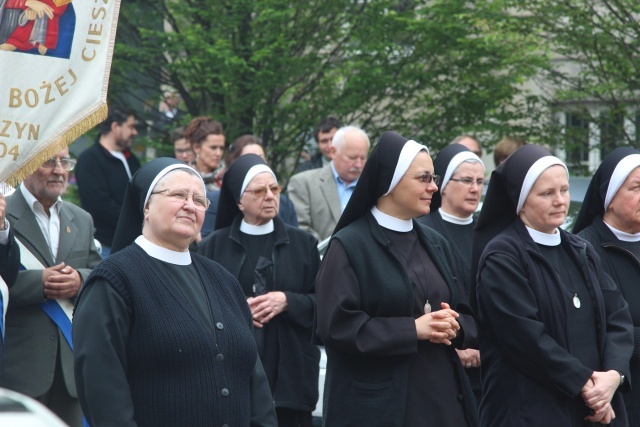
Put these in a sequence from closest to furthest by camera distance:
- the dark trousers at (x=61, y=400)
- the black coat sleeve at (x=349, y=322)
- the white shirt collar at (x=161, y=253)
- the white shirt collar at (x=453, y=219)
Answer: the white shirt collar at (x=161, y=253) < the black coat sleeve at (x=349, y=322) < the dark trousers at (x=61, y=400) < the white shirt collar at (x=453, y=219)

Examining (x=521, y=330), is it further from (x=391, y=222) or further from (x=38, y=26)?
(x=38, y=26)

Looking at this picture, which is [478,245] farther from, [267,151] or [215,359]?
[267,151]

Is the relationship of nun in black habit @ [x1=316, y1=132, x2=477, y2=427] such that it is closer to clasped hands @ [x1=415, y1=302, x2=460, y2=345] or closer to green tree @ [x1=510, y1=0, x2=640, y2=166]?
clasped hands @ [x1=415, y1=302, x2=460, y2=345]

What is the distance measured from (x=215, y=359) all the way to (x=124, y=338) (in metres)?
0.39

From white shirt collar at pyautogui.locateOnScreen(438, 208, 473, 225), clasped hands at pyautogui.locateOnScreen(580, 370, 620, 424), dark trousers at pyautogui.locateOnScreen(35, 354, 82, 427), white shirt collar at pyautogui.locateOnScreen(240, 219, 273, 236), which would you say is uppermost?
white shirt collar at pyautogui.locateOnScreen(438, 208, 473, 225)

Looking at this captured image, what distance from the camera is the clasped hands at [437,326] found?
5.27 m

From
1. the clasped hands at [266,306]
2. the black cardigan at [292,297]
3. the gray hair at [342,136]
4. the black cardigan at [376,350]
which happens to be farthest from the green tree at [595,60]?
the black cardigan at [376,350]

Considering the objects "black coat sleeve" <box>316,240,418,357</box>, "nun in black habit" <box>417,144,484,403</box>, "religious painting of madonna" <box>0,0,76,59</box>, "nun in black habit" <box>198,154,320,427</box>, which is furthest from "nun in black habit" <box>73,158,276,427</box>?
"nun in black habit" <box>417,144,484,403</box>

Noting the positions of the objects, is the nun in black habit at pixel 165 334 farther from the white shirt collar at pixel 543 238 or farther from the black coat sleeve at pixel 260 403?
the white shirt collar at pixel 543 238

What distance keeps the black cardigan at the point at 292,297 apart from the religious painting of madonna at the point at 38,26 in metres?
1.95

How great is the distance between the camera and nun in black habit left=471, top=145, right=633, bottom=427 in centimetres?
537

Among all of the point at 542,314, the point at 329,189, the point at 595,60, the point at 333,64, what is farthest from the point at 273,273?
the point at 333,64

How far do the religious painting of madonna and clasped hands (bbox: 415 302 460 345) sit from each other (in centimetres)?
227

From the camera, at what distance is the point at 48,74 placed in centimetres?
564
